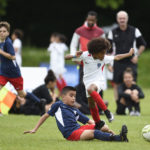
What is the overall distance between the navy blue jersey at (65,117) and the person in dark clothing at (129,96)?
5.28 m

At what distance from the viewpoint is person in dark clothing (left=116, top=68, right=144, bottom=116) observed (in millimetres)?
13586

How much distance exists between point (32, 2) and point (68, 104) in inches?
1208

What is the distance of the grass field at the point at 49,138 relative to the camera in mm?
7720

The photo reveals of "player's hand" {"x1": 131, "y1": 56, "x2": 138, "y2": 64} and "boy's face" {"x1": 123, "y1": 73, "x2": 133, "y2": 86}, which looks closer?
"boy's face" {"x1": 123, "y1": 73, "x2": 133, "y2": 86}

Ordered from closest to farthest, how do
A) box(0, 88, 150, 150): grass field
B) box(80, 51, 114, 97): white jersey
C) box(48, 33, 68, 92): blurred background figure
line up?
box(0, 88, 150, 150): grass field < box(80, 51, 114, 97): white jersey < box(48, 33, 68, 92): blurred background figure

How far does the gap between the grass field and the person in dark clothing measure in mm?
1566

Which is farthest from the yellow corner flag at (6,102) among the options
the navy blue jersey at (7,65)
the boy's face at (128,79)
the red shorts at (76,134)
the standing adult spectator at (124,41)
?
the red shorts at (76,134)

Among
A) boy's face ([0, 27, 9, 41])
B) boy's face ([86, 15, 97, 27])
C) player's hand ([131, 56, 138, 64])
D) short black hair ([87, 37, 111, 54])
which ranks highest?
boy's face ([86, 15, 97, 27])

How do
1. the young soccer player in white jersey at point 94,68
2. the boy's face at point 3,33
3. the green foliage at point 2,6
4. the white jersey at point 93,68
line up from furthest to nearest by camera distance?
the green foliage at point 2,6 → the boy's face at point 3,33 → the white jersey at point 93,68 → the young soccer player in white jersey at point 94,68

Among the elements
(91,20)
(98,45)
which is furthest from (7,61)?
(98,45)

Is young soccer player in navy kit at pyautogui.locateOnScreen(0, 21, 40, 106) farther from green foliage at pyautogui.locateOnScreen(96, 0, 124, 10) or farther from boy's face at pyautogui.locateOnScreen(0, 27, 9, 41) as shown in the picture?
green foliage at pyautogui.locateOnScreen(96, 0, 124, 10)

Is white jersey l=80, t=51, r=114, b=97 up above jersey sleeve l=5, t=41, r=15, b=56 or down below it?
below

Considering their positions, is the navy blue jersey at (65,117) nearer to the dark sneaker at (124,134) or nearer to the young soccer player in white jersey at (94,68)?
the young soccer player in white jersey at (94,68)

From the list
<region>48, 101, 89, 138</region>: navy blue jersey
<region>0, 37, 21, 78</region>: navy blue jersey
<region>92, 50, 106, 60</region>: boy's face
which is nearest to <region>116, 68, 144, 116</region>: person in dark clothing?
<region>0, 37, 21, 78</region>: navy blue jersey
